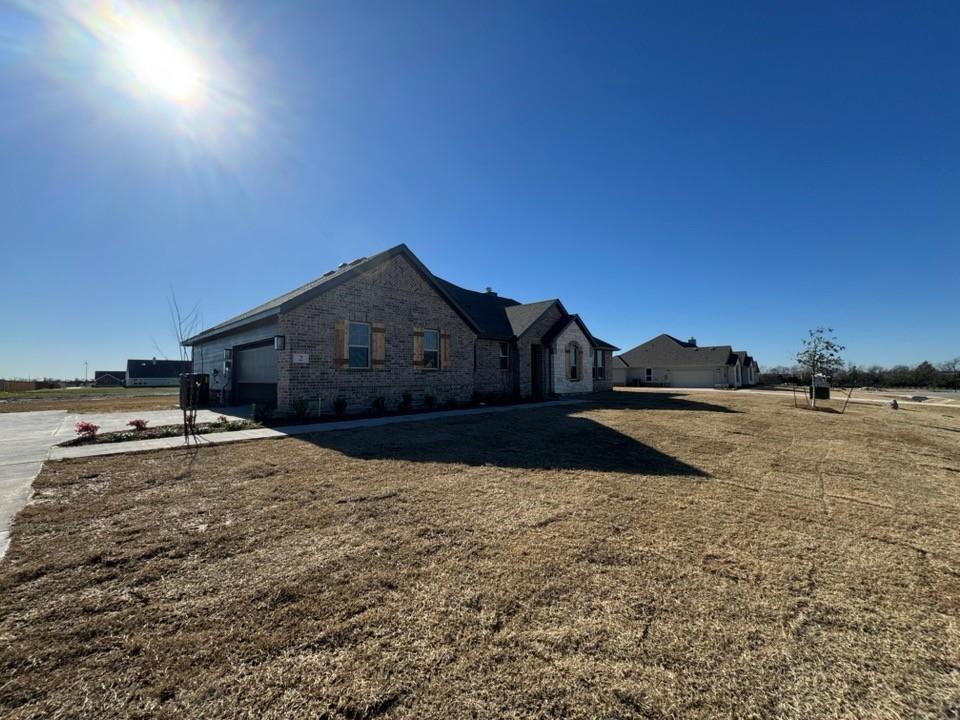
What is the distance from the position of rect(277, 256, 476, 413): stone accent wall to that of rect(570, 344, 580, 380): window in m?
7.95

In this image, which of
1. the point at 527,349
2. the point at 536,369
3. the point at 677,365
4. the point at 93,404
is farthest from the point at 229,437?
the point at 677,365

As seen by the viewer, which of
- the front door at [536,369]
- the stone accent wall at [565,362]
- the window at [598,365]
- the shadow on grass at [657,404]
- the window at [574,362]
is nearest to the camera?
the shadow on grass at [657,404]

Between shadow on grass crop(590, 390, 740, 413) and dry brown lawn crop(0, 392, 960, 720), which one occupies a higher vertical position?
shadow on grass crop(590, 390, 740, 413)

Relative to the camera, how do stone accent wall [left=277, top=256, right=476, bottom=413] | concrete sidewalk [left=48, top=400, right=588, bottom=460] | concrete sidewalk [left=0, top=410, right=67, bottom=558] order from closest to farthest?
concrete sidewalk [left=0, top=410, right=67, bottom=558] < concrete sidewalk [left=48, top=400, right=588, bottom=460] < stone accent wall [left=277, top=256, right=476, bottom=413]

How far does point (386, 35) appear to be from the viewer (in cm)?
921

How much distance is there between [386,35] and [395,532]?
10.9 meters

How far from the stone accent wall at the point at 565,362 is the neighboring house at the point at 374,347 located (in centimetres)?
39

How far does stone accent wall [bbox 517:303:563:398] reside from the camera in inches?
767

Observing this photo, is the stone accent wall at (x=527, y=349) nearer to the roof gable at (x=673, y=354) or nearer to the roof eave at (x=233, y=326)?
the roof eave at (x=233, y=326)

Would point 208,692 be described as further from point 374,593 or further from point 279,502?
point 279,502

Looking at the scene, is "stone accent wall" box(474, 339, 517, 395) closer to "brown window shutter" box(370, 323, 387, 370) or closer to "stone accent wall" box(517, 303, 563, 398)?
"stone accent wall" box(517, 303, 563, 398)

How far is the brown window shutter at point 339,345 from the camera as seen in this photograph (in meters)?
12.0

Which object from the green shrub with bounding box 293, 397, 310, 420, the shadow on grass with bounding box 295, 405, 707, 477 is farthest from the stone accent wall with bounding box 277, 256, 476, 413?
the shadow on grass with bounding box 295, 405, 707, 477

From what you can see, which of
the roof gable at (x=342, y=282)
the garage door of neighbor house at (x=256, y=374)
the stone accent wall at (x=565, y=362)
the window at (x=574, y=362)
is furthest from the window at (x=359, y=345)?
the window at (x=574, y=362)
